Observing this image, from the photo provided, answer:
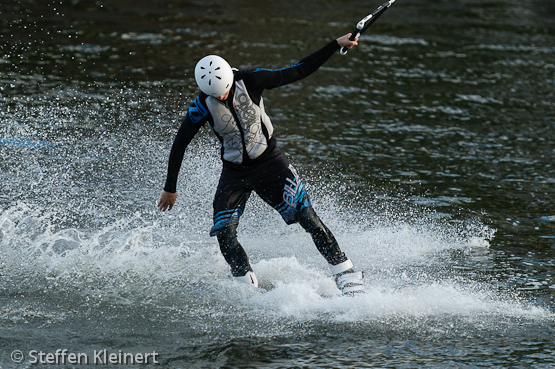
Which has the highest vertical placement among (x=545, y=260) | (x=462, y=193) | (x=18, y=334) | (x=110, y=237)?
(x=462, y=193)

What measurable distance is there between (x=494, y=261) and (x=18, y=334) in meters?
5.50

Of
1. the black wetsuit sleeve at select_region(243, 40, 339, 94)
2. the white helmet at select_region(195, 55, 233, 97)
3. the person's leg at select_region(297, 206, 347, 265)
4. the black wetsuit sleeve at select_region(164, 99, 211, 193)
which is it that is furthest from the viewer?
the person's leg at select_region(297, 206, 347, 265)

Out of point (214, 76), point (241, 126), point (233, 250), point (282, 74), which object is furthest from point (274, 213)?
point (214, 76)

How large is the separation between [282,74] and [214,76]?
0.80m

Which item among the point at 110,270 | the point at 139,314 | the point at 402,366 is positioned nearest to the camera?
the point at 402,366

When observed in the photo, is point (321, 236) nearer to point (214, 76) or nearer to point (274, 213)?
point (214, 76)

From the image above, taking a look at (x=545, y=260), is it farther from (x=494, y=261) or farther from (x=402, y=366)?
(x=402, y=366)

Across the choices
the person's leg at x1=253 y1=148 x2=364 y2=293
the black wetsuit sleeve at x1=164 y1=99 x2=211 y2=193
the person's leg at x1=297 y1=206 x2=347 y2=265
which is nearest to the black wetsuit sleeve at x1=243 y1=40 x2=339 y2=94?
the black wetsuit sleeve at x1=164 y1=99 x2=211 y2=193

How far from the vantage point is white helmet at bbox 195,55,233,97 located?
669cm

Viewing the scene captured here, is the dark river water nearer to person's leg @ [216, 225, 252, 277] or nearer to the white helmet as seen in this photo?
person's leg @ [216, 225, 252, 277]

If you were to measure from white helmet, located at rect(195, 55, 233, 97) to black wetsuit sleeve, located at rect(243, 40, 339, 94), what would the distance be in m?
0.31

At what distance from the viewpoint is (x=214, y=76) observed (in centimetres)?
669

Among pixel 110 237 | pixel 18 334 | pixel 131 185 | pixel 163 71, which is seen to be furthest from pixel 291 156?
pixel 18 334

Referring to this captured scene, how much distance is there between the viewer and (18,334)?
21.7ft
